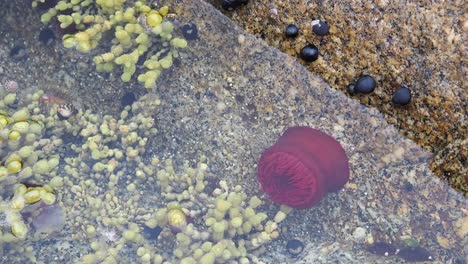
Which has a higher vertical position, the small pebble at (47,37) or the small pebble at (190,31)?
the small pebble at (190,31)

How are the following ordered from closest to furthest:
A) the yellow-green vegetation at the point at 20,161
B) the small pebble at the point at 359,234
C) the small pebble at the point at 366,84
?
the small pebble at the point at 366,84, the yellow-green vegetation at the point at 20,161, the small pebble at the point at 359,234

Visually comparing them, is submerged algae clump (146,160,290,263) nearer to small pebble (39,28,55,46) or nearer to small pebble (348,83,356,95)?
small pebble (348,83,356,95)

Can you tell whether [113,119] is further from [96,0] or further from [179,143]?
[96,0]

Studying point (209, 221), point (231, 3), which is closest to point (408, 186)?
point (209, 221)

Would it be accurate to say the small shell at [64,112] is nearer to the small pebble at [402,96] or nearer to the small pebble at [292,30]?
the small pebble at [292,30]

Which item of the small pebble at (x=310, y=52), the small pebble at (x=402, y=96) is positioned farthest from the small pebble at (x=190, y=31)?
the small pebble at (x=402, y=96)

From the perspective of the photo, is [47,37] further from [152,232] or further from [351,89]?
[351,89]
